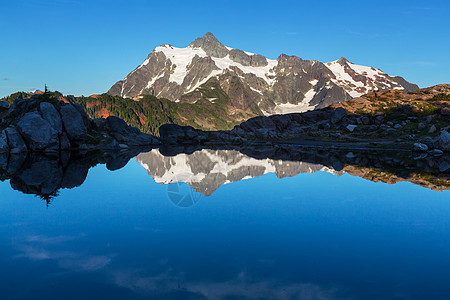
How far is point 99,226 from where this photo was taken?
16484 mm

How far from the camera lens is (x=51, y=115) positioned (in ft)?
211

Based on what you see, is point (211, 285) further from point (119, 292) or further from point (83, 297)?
point (83, 297)

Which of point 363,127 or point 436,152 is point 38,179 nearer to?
point 436,152

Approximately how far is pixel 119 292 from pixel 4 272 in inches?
176

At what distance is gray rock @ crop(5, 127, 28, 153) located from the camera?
194ft

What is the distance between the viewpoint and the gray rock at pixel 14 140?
59206 mm

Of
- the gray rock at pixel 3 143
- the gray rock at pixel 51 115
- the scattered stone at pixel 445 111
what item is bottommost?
the gray rock at pixel 3 143

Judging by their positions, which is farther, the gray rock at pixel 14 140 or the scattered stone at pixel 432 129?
the scattered stone at pixel 432 129

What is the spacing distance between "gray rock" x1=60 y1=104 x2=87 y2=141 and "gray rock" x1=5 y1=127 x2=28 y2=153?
8.99 meters

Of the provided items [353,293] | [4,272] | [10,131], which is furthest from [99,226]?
[10,131]

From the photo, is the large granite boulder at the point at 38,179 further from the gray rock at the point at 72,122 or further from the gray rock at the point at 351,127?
the gray rock at the point at 351,127

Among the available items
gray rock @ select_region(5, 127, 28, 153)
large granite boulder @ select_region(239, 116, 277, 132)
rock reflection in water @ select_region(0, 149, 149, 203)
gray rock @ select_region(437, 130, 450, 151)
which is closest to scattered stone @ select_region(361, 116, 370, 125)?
large granite boulder @ select_region(239, 116, 277, 132)

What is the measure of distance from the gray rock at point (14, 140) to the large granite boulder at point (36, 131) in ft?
2.91

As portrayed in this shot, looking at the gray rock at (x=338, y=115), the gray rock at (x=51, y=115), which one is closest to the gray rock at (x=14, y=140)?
the gray rock at (x=51, y=115)
